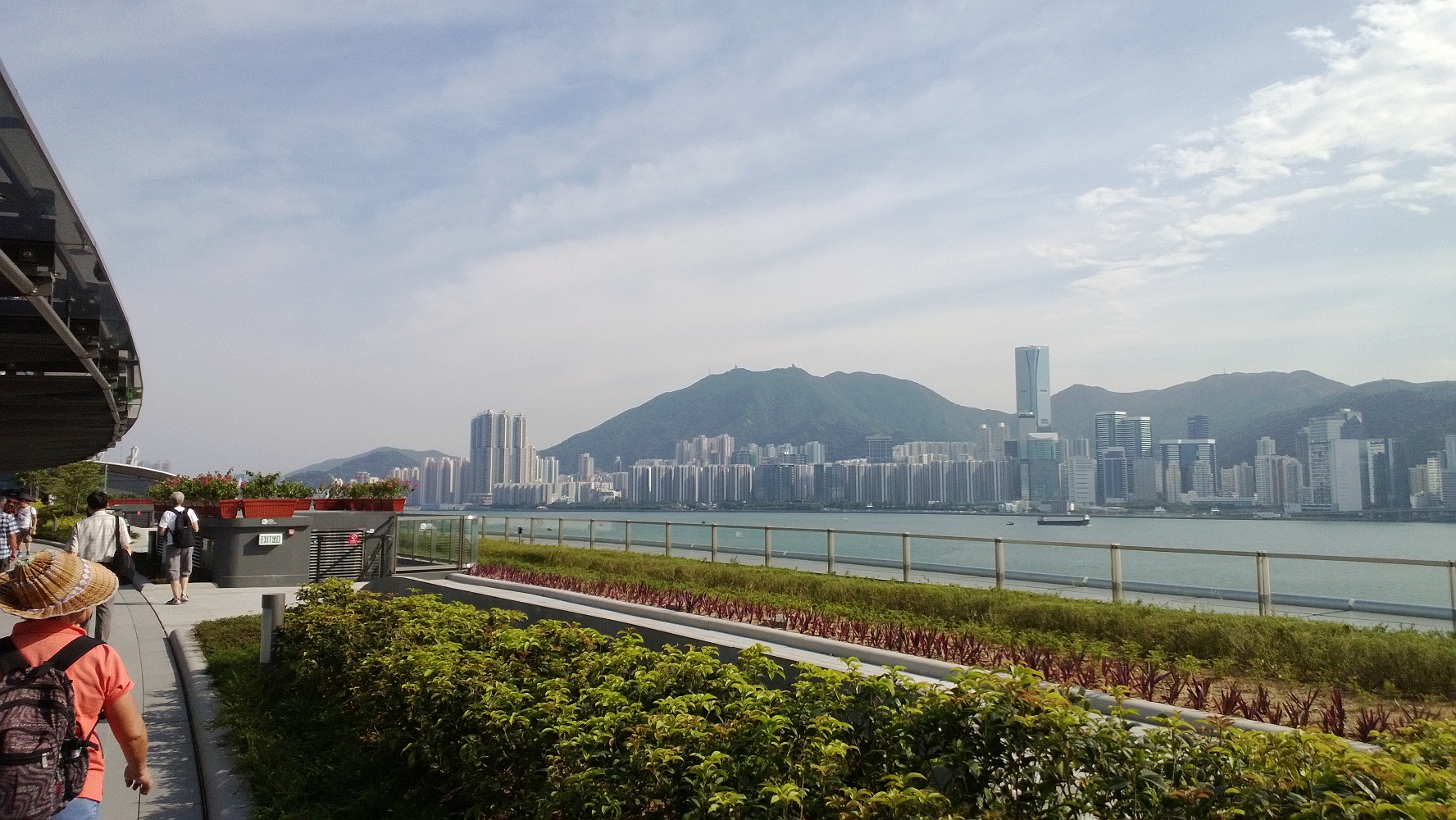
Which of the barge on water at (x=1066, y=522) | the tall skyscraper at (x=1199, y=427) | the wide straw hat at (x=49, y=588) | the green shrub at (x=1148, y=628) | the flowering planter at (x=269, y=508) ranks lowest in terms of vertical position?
the barge on water at (x=1066, y=522)

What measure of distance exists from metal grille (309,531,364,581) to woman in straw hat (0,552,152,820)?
14571mm

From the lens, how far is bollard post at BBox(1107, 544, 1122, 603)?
40.6ft

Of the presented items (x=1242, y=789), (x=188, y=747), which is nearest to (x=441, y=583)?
(x=188, y=747)

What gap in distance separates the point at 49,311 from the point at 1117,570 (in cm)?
1273

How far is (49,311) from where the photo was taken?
299 inches

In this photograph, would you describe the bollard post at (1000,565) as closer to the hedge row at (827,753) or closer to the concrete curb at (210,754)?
the hedge row at (827,753)

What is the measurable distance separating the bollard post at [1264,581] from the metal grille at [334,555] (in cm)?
1504

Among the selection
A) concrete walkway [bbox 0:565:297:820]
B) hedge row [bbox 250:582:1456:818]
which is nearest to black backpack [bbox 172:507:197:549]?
concrete walkway [bbox 0:565:297:820]

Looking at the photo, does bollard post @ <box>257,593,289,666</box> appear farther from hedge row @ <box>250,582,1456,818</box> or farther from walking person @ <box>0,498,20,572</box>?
walking person @ <box>0,498,20,572</box>

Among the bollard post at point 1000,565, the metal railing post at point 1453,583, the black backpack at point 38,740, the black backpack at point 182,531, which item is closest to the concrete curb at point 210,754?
the black backpack at point 38,740

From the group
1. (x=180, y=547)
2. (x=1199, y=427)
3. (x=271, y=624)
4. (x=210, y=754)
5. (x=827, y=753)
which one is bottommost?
(x=210, y=754)

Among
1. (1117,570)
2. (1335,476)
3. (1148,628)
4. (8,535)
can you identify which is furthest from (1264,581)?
(1335,476)

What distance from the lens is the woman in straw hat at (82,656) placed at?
3.28 metres

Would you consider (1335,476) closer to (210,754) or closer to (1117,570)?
(1117,570)
